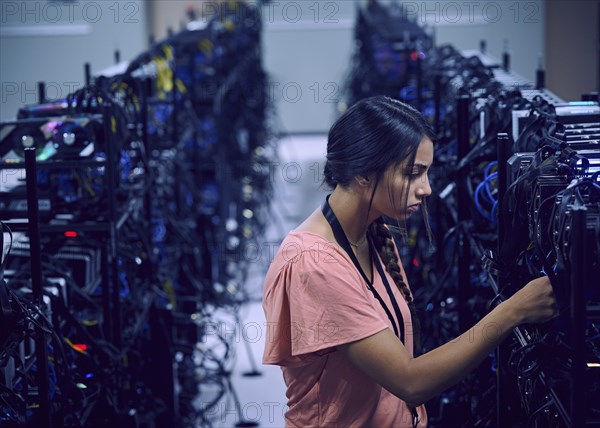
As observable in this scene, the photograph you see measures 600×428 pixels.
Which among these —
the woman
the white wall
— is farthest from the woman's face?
the white wall

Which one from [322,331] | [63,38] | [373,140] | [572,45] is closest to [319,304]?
[322,331]

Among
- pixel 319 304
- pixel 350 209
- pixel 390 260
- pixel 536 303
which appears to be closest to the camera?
pixel 536 303

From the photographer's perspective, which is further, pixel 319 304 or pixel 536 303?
pixel 319 304

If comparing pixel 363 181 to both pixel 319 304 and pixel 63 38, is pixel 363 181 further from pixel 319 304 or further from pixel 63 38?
pixel 63 38

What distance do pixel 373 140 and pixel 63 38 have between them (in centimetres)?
863

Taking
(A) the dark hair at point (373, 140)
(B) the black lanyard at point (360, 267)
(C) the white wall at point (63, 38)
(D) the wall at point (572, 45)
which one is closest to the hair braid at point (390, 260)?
(B) the black lanyard at point (360, 267)

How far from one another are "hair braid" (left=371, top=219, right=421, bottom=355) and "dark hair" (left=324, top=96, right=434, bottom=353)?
19cm

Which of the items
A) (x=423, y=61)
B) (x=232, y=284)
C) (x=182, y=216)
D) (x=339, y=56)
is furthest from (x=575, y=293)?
(x=339, y=56)

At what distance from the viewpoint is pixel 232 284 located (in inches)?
232

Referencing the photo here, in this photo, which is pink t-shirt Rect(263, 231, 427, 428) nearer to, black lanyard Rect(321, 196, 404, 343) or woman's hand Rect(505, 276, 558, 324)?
black lanyard Rect(321, 196, 404, 343)

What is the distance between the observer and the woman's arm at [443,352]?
1.62 m

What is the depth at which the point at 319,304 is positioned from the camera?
5.61 feet

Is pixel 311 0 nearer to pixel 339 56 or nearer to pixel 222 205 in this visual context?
pixel 339 56

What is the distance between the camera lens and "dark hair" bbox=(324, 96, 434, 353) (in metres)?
1.77
